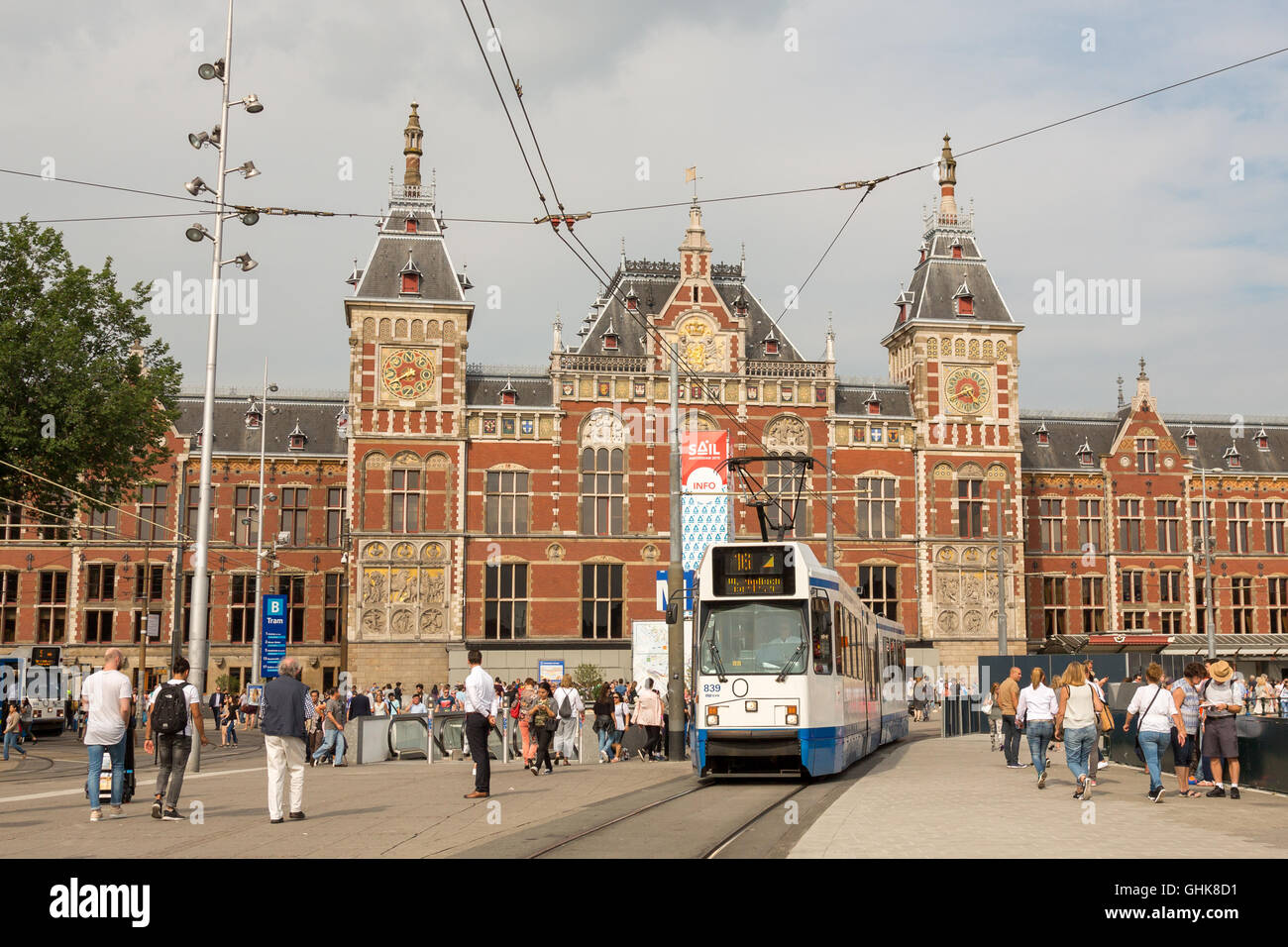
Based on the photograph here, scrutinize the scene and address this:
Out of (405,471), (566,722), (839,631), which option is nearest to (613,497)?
(405,471)

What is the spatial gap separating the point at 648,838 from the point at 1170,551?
4901cm

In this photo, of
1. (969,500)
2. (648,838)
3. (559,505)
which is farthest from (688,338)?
(648,838)

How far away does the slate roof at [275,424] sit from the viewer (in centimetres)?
5209

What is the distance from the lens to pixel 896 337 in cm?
5391

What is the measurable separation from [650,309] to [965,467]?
14.0 meters

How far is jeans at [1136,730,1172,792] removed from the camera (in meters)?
15.2

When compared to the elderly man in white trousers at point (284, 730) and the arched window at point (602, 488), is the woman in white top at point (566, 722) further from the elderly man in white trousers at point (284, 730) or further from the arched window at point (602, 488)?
the arched window at point (602, 488)

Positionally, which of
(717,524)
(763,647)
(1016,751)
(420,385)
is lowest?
(1016,751)

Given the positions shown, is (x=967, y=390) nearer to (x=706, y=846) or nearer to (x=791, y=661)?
(x=791, y=661)

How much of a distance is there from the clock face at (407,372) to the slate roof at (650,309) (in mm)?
6002

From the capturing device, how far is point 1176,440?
58562 mm

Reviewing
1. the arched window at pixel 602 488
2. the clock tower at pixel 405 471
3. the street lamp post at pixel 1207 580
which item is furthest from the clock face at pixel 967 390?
the clock tower at pixel 405 471
